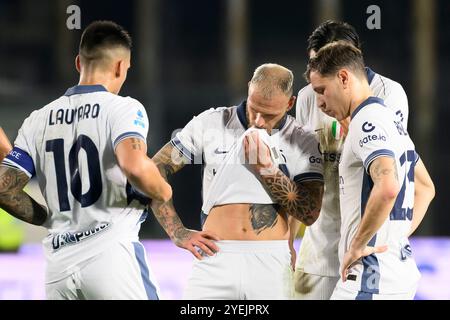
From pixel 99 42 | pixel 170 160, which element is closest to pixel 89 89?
pixel 99 42

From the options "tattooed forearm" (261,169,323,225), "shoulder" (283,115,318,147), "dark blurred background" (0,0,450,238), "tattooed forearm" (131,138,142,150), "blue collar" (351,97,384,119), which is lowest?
"dark blurred background" (0,0,450,238)

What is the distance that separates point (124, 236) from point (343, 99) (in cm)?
126

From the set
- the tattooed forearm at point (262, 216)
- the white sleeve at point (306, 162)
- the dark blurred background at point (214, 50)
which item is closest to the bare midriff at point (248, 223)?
the tattooed forearm at point (262, 216)

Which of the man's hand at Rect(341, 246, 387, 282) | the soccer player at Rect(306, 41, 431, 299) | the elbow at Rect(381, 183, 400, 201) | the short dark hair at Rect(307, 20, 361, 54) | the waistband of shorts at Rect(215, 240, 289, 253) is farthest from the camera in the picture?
the short dark hair at Rect(307, 20, 361, 54)

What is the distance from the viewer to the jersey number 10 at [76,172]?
4.42 m

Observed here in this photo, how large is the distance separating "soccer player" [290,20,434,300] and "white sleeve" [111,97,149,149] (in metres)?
1.03

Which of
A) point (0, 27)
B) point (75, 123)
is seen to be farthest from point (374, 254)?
point (0, 27)

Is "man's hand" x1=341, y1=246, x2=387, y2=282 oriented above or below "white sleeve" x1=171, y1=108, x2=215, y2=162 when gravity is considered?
below

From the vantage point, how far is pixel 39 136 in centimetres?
458

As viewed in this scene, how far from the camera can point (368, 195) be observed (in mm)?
4395

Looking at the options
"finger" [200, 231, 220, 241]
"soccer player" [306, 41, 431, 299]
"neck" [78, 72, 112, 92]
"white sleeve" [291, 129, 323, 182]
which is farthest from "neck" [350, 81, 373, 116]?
"neck" [78, 72, 112, 92]

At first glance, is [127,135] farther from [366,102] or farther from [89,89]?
[366,102]

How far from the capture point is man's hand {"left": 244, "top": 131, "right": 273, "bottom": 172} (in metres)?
4.57

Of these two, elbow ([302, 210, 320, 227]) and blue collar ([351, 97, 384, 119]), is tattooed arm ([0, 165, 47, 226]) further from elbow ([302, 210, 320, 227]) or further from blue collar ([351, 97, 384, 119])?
blue collar ([351, 97, 384, 119])
